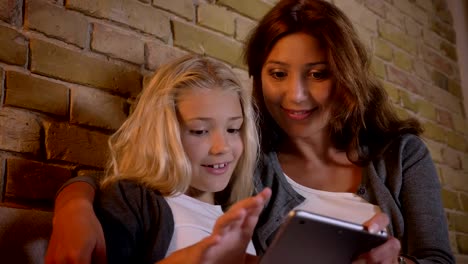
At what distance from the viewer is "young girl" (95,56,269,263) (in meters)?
0.90

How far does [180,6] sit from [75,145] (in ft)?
1.65

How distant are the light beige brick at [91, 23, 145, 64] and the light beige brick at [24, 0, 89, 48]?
31 mm

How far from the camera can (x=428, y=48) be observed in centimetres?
234

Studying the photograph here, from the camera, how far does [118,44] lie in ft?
3.93

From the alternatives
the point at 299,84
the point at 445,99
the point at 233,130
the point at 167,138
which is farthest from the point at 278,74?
the point at 445,99

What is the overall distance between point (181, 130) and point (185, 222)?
0.62 feet

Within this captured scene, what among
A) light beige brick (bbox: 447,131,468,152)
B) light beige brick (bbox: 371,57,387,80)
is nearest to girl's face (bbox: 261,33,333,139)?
light beige brick (bbox: 371,57,387,80)

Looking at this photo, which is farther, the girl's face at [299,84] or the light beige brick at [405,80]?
the light beige brick at [405,80]

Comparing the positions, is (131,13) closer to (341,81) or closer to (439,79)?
(341,81)

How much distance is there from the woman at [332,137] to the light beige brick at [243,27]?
0.48ft

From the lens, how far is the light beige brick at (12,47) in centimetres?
100

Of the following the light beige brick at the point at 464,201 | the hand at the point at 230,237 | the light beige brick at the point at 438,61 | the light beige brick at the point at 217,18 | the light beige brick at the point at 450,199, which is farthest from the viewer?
the light beige brick at the point at 438,61

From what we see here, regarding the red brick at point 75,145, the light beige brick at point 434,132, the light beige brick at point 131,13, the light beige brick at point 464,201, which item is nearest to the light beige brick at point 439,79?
the light beige brick at point 434,132

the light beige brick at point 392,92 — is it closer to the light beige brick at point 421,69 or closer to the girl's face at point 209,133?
the light beige brick at point 421,69
